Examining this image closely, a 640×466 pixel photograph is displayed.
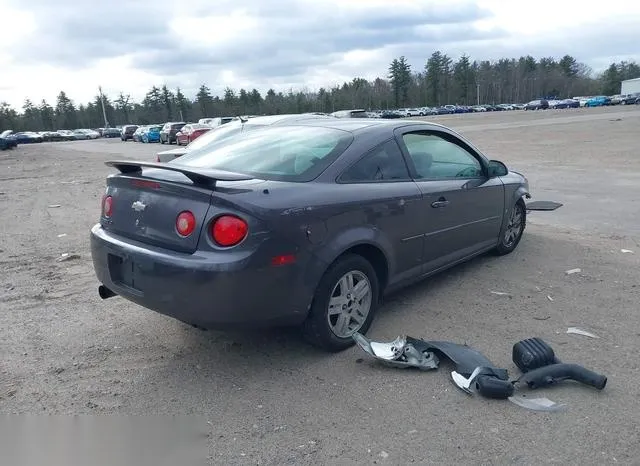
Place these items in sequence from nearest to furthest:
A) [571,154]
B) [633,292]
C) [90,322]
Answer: [90,322] → [633,292] → [571,154]

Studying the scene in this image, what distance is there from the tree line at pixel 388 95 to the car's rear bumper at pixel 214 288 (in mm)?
97411

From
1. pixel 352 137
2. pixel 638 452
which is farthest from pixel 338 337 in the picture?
pixel 638 452

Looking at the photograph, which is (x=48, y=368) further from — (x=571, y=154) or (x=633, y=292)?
(x=571, y=154)

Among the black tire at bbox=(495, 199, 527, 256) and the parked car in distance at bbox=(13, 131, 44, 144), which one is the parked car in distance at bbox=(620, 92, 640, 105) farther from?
the black tire at bbox=(495, 199, 527, 256)

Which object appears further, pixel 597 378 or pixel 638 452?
pixel 597 378

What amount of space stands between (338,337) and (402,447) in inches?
46.1

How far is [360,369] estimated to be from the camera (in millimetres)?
3705

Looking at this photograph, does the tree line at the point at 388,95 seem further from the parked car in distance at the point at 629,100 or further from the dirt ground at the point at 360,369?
the dirt ground at the point at 360,369

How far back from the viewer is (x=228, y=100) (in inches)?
4129

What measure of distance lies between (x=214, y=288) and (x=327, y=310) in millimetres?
886

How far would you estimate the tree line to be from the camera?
10594 cm

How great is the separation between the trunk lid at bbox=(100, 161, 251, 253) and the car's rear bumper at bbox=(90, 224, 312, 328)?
102mm

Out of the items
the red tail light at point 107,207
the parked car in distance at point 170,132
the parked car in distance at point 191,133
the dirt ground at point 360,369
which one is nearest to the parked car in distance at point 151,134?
the parked car in distance at point 170,132

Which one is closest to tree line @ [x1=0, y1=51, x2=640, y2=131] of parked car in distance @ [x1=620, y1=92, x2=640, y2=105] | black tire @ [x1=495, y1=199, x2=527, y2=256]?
parked car in distance @ [x1=620, y1=92, x2=640, y2=105]
